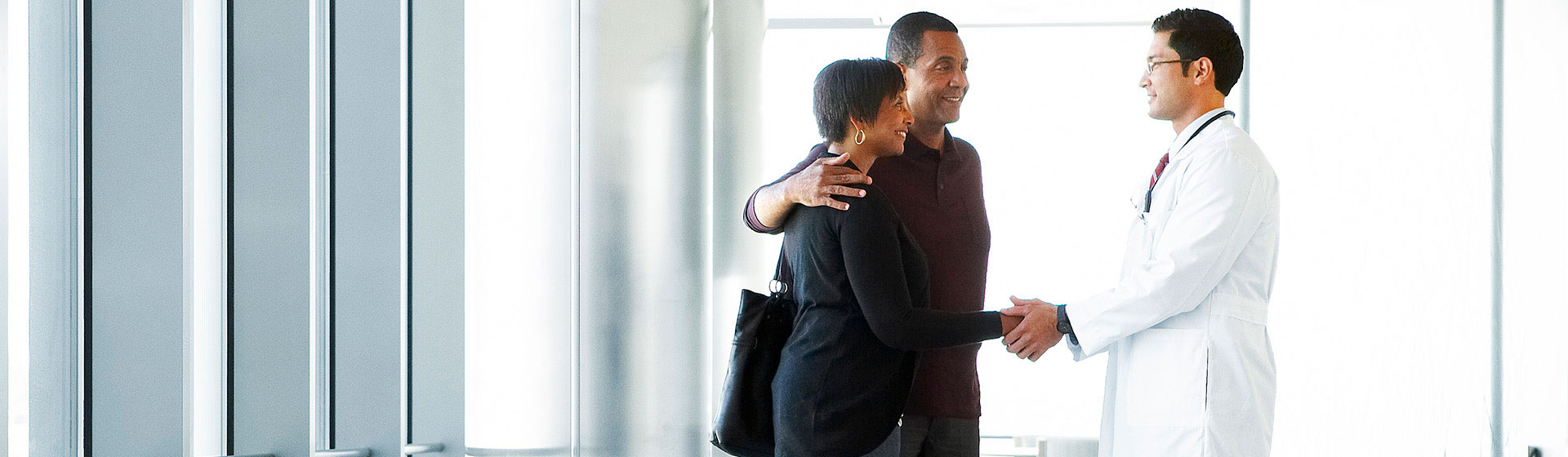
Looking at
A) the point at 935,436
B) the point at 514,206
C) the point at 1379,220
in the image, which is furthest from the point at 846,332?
the point at 1379,220

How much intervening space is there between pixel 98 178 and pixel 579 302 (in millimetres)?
1069

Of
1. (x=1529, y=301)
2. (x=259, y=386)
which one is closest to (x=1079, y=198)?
(x=1529, y=301)

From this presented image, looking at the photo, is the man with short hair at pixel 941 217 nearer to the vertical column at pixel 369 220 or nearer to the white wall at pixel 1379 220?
the vertical column at pixel 369 220

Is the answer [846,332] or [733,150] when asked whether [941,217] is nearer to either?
[846,332]

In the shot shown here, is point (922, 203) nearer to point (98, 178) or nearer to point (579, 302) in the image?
point (579, 302)

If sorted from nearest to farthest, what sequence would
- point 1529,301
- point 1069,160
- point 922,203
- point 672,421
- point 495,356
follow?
point 922,203
point 495,356
point 672,421
point 1529,301
point 1069,160

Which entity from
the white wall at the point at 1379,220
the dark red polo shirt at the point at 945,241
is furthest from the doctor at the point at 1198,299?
the white wall at the point at 1379,220

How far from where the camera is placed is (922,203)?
2002mm

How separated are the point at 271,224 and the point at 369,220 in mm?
388

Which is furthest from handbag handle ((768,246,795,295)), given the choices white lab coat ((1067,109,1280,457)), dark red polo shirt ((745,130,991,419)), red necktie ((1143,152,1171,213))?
red necktie ((1143,152,1171,213))

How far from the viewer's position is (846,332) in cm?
156

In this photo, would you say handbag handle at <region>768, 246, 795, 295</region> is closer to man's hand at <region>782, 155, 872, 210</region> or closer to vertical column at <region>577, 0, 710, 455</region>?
man's hand at <region>782, 155, 872, 210</region>

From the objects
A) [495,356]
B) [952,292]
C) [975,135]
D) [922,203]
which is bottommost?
[495,356]

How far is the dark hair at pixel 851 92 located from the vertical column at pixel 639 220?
799 mm
